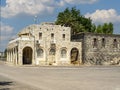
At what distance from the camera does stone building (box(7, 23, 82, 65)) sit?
5781cm

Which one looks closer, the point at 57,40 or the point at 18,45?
the point at 18,45

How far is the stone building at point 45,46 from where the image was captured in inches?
2276

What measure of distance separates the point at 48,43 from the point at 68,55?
4.45 metres

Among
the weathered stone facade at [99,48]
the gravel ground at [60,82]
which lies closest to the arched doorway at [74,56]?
the weathered stone facade at [99,48]

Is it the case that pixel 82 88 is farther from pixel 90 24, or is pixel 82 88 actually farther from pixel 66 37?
pixel 90 24

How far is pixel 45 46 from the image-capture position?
59469 millimetres

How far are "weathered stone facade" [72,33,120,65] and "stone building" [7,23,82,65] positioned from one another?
1.35 m

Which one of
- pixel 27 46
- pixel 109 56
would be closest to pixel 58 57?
pixel 27 46

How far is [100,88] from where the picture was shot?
752 inches

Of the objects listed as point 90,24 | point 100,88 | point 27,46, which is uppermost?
point 90,24

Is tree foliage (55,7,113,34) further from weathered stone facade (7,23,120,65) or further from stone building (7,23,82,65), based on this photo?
stone building (7,23,82,65)

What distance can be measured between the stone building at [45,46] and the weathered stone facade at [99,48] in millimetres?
1354

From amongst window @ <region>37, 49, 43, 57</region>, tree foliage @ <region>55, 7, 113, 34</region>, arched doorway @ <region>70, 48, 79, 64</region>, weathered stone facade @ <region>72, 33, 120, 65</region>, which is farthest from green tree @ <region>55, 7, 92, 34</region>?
window @ <region>37, 49, 43, 57</region>

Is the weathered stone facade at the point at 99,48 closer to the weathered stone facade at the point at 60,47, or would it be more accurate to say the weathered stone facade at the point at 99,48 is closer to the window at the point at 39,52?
the weathered stone facade at the point at 60,47
